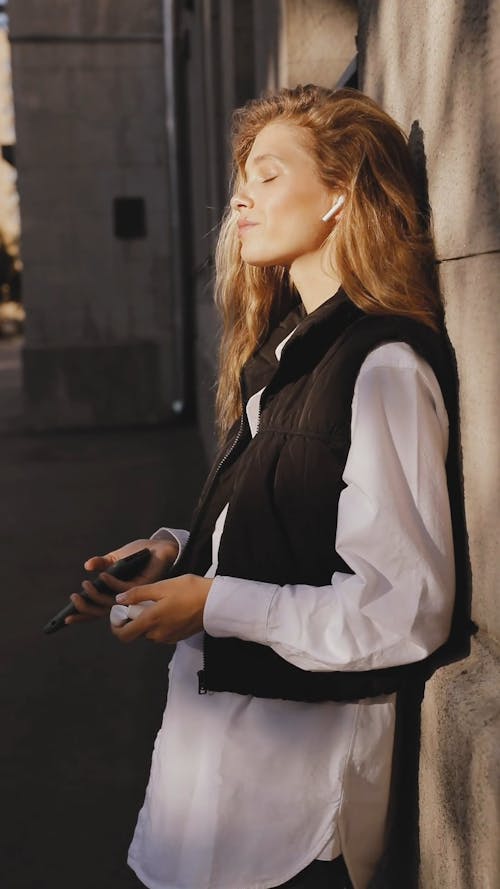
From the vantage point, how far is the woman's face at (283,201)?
1.83 meters

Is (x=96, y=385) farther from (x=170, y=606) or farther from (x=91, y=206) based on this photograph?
(x=170, y=606)

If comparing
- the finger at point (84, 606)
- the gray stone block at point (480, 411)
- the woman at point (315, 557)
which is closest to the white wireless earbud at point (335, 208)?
the woman at point (315, 557)

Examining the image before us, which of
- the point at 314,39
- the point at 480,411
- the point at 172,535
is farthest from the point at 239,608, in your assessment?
the point at 314,39

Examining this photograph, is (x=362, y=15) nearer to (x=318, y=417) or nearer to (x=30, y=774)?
(x=318, y=417)

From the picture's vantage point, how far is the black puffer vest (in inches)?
63.2

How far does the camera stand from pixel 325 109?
72.9 inches

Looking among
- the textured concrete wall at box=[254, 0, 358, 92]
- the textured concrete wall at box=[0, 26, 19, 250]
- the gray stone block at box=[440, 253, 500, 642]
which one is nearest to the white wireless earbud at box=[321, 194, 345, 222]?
the gray stone block at box=[440, 253, 500, 642]

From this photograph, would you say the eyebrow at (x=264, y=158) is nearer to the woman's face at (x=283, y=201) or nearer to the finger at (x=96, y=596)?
the woman's face at (x=283, y=201)

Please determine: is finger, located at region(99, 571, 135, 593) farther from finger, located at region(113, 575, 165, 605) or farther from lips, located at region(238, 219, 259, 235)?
lips, located at region(238, 219, 259, 235)

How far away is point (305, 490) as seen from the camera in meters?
1.62

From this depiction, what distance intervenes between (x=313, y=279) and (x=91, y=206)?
1166 cm

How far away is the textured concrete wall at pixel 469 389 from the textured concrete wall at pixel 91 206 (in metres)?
11.5

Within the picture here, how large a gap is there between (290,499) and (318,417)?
14 cm

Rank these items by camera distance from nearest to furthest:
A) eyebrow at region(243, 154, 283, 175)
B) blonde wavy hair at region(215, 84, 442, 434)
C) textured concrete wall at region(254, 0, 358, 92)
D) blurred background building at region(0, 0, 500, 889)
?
blonde wavy hair at region(215, 84, 442, 434), eyebrow at region(243, 154, 283, 175), textured concrete wall at region(254, 0, 358, 92), blurred background building at region(0, 0, 500, 889)
